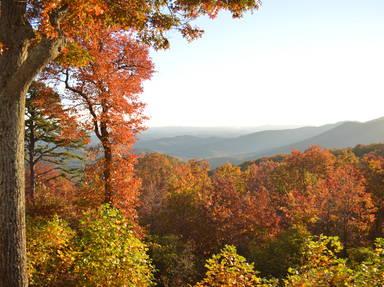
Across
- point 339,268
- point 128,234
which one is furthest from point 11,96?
point 339,268

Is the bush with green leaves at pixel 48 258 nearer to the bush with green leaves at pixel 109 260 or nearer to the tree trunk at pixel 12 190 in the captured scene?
the bush with green leaves at pixel 109 260

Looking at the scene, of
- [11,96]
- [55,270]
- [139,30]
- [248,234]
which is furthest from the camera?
[248,234]

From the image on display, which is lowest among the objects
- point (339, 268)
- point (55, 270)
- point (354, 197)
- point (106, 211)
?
point (354, 197)

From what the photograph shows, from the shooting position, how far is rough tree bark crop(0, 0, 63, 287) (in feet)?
21.0

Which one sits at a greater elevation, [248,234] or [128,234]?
[128,234]

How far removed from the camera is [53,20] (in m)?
6.52

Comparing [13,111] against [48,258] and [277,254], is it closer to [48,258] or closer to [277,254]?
[48,258]

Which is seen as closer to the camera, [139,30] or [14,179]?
[14,179]

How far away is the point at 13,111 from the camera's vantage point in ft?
21.3

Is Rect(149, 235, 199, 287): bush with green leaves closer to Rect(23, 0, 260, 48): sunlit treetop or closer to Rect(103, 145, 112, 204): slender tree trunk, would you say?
Rect(103, 145, 112, 204): slender tree trunk

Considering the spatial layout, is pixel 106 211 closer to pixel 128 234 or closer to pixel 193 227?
pixel 128 234

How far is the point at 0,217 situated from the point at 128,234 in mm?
3136

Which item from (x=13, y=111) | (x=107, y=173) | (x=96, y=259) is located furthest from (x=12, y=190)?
(x=107, y=173)

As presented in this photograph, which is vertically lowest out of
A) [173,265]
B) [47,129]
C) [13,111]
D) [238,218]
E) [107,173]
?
[173,265]
